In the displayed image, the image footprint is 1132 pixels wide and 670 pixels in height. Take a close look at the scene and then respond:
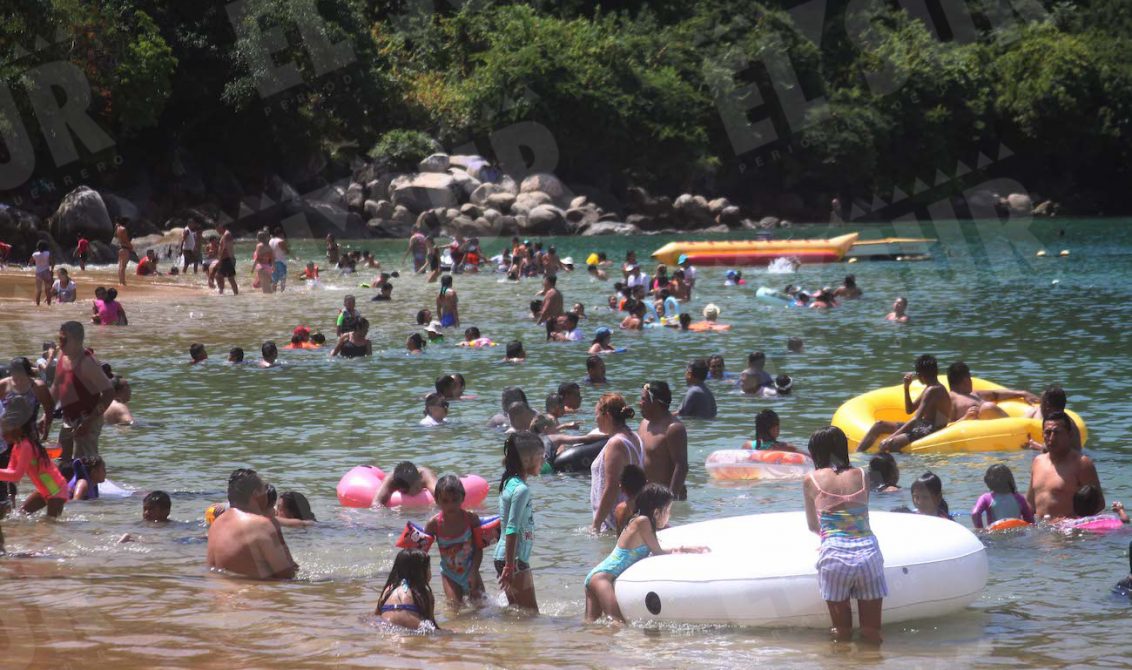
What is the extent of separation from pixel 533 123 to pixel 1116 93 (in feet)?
90.2

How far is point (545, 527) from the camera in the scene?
962cm

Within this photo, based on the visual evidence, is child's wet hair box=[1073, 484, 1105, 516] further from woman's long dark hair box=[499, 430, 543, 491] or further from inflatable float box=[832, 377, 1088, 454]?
woman's long dark hair box=[499, 430, 543, 491]

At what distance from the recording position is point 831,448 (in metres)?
6.36

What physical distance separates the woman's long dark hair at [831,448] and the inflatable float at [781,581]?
2.28 ft

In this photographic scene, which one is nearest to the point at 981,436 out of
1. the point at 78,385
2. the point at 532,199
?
the point at 78,385

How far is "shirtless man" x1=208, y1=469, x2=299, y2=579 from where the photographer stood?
26.1ft

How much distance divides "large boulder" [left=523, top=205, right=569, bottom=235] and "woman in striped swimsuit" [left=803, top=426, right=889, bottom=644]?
45724 millimetres

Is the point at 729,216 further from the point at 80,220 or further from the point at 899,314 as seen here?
the point at 899,314

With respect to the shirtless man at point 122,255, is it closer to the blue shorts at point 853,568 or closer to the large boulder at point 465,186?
the blue shorts at point 853,568

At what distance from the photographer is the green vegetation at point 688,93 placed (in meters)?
50.9

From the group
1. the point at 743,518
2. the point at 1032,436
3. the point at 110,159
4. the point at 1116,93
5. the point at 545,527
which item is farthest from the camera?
the point at 1116,93

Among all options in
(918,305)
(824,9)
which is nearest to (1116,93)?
(824,9)

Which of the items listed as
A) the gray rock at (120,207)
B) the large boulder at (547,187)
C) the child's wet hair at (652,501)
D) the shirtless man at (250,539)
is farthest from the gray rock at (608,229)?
the child's wet hair at (652,501)

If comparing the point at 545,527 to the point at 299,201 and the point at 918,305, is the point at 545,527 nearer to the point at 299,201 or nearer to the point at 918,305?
the point at 918,305
